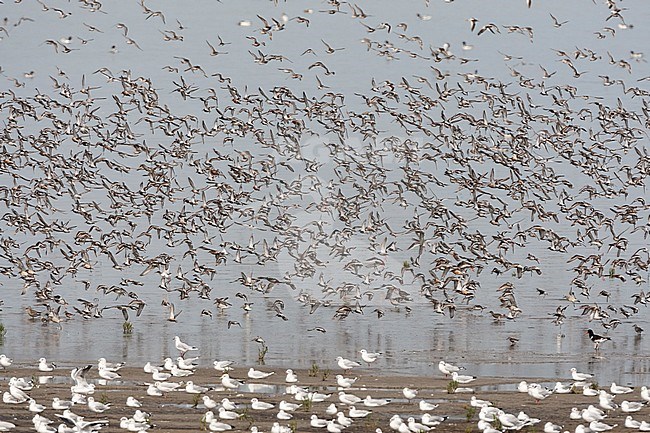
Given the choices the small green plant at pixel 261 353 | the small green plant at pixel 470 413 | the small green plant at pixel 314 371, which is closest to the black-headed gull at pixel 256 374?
the small green plant at pixel 314 371

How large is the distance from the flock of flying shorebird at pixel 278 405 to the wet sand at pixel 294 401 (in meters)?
0.02

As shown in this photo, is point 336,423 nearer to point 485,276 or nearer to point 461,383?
point 461,383

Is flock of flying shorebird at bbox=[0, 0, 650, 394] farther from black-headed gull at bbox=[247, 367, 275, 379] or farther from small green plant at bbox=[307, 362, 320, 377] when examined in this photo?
black-headed gull at bbox=[247, 367, 275, 379]

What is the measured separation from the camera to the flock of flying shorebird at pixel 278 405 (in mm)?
14719

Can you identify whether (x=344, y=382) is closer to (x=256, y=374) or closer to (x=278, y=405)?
(x=278, y=405)

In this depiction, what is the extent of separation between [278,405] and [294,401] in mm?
356

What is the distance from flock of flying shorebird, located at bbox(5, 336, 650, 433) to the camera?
48.3 feet

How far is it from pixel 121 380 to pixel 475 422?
18.5 ft

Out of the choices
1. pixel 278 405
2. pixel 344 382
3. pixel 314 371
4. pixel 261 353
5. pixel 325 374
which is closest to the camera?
pixel 278 405

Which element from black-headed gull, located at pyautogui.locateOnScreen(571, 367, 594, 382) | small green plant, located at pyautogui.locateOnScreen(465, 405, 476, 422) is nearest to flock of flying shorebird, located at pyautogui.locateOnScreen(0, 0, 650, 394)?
black-headed gull, located at pyautogui.locateOnScreen(571, 367, 594, 382)

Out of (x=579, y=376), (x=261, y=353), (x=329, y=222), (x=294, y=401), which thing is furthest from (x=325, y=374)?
(x=329, y=222)

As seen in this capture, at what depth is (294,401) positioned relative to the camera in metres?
16.7

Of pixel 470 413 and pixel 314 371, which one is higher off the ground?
pixel 314 371

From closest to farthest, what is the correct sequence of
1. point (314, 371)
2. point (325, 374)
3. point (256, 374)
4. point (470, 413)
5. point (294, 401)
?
1. point (470, 413)
2. point (294, 401)
3. point (256, 374)
4. point (325, 374)
5. point (314, 371)
